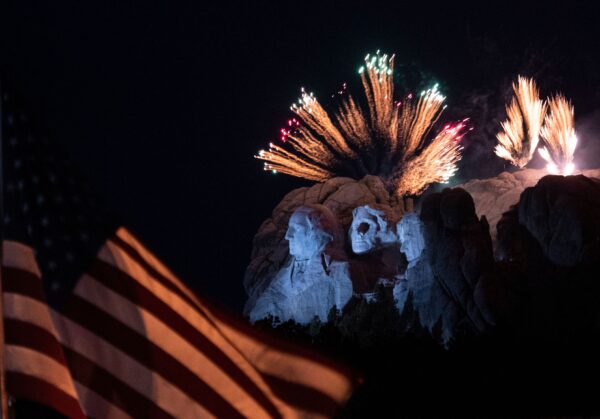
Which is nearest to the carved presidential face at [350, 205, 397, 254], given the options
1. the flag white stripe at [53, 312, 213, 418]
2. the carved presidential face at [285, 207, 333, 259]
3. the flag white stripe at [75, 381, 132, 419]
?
the carved presidential face at [285, 207, 333, 259]

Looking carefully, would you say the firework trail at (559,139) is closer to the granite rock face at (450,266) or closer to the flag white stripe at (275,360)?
the granite rock face at (450,266)

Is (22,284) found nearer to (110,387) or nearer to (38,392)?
(38,392)

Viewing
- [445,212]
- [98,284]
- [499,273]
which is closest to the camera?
[98,284]

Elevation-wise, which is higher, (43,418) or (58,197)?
(58,197)

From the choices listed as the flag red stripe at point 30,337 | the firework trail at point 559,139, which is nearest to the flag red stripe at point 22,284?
the flag red stripe at point 30,337

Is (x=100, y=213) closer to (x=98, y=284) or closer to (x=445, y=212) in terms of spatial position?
(x=98, y=284)

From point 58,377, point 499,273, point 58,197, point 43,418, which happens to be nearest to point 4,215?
point 58,197

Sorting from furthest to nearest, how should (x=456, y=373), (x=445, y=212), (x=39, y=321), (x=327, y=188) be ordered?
(x=327, y=188) < (x=445, y=212) < (x=456, y=373) < (x=39, y=321)

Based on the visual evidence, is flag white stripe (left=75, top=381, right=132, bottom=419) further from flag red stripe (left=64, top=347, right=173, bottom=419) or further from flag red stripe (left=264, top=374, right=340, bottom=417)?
flag red stripe (left=264, top=374, right=340, bottom=417)
